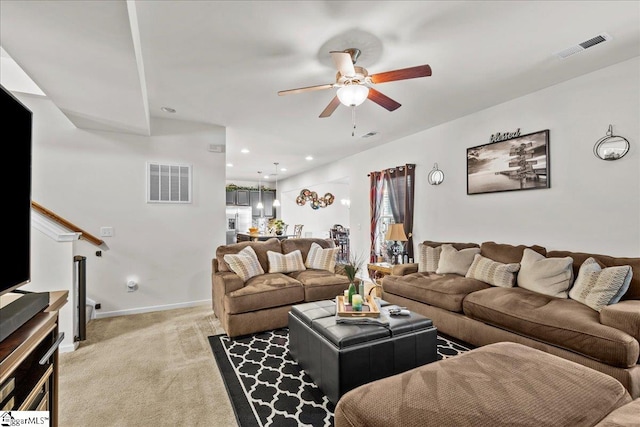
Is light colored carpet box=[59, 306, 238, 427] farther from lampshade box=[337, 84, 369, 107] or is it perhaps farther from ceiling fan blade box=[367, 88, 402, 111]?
ceiling fan blade box=[367, 88, 402, 111]

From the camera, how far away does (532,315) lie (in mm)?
2486

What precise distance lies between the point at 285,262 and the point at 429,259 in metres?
1.97

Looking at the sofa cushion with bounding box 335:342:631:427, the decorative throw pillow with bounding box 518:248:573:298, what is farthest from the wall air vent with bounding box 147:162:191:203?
the decorative throw pillow with bounding box 518:248:573:298

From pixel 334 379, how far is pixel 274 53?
2590 mm

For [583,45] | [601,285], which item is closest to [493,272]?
[601,285]

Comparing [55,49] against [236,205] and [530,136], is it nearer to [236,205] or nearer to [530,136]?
[530,136]

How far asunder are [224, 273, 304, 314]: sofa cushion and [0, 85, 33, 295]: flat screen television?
1891 millimetres

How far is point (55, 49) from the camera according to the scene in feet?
7.02

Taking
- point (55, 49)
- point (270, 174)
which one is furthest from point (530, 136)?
point (270, 174)

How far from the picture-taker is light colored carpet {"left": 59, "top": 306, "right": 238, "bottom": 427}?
77.4 inches

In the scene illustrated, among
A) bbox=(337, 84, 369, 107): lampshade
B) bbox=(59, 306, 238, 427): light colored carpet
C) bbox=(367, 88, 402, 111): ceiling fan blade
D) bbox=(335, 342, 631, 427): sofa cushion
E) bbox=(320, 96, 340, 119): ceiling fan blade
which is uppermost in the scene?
bbox=(320, 96, 340, 119): ceiling fan blade

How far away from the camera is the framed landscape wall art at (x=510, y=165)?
135 inches

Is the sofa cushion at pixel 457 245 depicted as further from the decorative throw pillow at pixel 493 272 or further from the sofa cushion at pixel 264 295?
the sofa cushion at pixel 264 295

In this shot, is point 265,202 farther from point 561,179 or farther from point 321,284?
point 561,179
